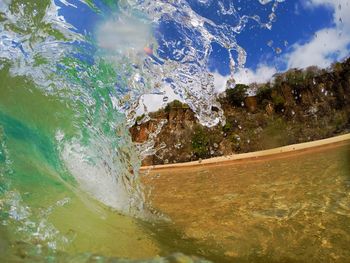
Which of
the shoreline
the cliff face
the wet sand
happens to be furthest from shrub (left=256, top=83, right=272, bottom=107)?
the wet sand

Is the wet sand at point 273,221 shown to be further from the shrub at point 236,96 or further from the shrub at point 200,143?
the shrub at point 236,96

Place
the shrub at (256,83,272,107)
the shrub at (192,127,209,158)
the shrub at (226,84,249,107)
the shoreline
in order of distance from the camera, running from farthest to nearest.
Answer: the shrub at (226,84,249,107) → the shrub at (256,83,272,107) → the shrub at (192,127,209,158) → the shoreline

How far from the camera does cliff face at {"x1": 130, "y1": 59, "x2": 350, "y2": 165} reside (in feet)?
54.5

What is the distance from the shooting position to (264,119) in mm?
17797

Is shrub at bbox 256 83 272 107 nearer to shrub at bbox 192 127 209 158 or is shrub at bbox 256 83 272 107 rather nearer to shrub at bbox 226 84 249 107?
shrub at bbox 226 84 249 107

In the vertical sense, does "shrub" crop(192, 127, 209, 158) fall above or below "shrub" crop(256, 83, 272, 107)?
below

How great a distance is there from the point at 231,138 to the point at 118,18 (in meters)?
14.4

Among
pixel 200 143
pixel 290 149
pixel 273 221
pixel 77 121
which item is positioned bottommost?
pixel 290 149

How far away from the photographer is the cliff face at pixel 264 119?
16.6 m

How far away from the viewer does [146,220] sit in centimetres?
292

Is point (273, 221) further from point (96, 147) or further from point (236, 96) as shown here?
point (236, 96)

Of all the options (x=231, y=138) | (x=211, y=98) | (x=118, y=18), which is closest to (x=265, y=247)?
(x=118, y=18)

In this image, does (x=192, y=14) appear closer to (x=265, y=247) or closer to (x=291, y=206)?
(x=291, y=206)

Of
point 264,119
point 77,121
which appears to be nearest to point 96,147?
point 77,121
